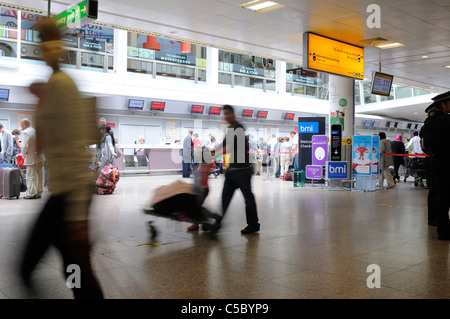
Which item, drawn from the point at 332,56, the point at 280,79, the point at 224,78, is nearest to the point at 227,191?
the point at 332,56

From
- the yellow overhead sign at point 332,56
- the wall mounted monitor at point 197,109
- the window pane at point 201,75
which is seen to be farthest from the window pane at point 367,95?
the yellow overhead sign at point 332,56

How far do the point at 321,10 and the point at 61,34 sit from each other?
705 centimetres

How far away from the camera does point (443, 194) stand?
555cm

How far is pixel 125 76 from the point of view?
62.7 ft

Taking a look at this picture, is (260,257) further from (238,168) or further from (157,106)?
(157,106)

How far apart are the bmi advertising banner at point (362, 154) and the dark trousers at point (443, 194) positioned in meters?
6.73

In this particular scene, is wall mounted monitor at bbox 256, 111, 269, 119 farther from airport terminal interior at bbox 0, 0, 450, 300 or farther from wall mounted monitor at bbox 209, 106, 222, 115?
wall mounted monitor at bbox 209, 106, 222, 115

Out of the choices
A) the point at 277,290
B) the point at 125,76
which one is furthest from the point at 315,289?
the point at 125,76

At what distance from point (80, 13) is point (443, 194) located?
650 centimetres

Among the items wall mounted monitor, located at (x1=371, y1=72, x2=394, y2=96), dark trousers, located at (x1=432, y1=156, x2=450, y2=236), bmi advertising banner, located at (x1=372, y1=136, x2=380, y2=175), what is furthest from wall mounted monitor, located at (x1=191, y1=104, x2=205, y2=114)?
dark trousers, located at (x1=432, y1=156, x2=450, y2=236)

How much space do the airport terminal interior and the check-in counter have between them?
0.06m

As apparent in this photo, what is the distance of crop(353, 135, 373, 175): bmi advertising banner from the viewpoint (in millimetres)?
12250

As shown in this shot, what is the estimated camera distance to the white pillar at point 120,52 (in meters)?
19.1

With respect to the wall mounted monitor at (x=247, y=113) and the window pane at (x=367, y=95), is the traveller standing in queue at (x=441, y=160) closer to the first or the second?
the wall mounted monitor at (x=247, y=113)
